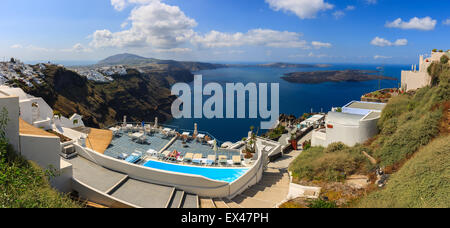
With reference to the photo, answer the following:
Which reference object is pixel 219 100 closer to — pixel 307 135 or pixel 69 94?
pixel 69 94

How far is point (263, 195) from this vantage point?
A: 38.8 ft

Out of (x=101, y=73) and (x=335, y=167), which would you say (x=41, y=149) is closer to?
(x=335, y=167)

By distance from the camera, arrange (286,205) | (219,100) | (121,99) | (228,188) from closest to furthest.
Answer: (286,205) < (228,188) < (219,100) < (121,99)

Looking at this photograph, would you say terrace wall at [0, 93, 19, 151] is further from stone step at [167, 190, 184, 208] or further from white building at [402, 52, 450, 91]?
white building at [402, 52, 450, 91]

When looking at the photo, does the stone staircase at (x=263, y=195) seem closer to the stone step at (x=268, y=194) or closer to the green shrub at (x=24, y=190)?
the stone step at (x=268, y=194)

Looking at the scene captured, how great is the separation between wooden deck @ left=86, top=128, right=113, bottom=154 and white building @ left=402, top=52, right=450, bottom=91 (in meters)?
24.3

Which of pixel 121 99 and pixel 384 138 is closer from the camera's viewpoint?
pixel 384 138

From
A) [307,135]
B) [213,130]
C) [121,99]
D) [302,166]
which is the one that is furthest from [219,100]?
[302,166]

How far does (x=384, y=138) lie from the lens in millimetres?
13305

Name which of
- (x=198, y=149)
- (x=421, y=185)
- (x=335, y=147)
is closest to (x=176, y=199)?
(x=198, y=149)

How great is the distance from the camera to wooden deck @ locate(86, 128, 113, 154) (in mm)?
13606

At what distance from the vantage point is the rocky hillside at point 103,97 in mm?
55156

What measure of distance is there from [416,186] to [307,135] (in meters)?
16.1

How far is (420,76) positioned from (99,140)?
27062 millimetres
